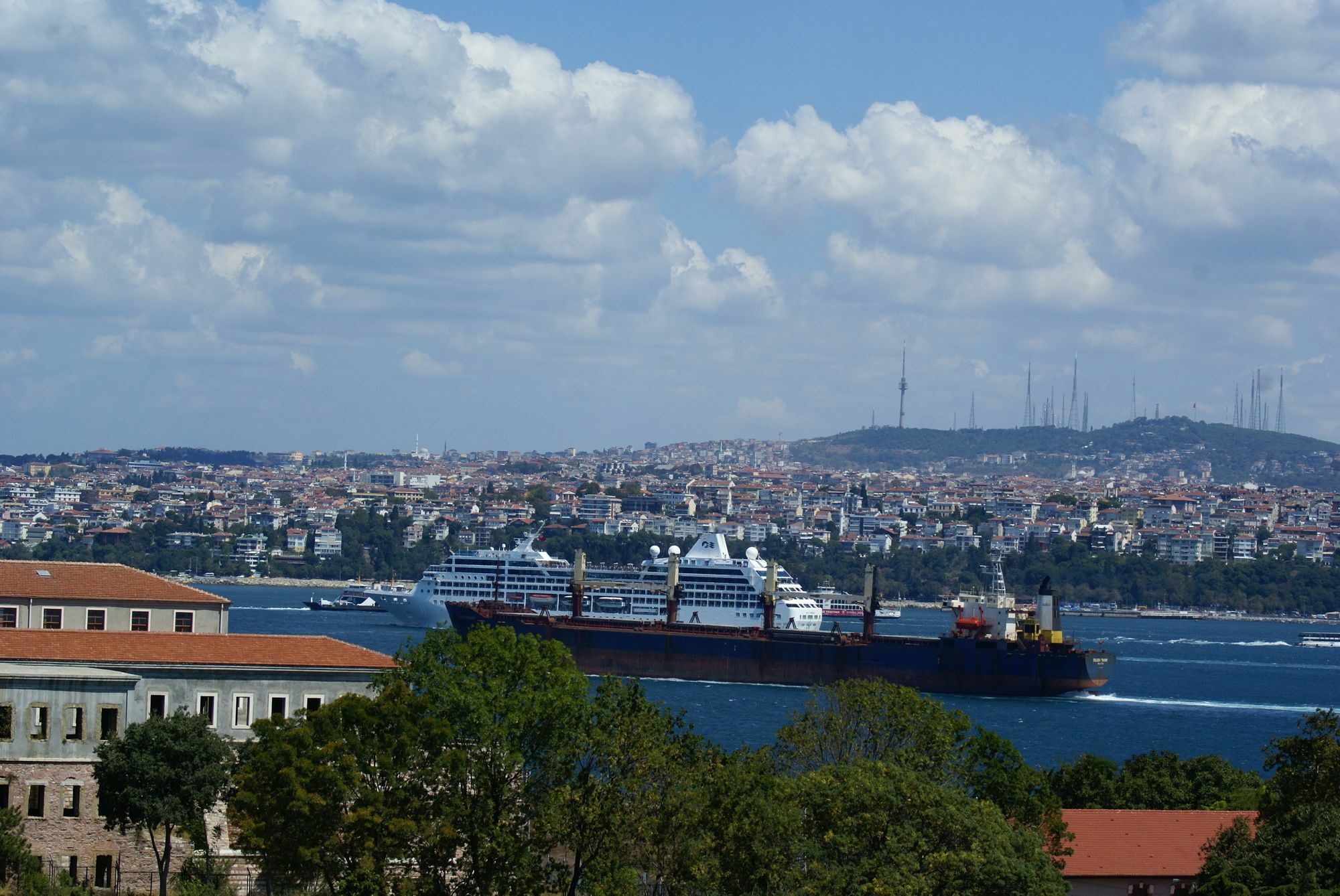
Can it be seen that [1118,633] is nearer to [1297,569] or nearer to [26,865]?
[1297,569]

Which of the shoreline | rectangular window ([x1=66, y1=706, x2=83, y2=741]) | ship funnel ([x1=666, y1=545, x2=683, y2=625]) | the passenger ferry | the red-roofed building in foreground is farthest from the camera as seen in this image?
the shoreline

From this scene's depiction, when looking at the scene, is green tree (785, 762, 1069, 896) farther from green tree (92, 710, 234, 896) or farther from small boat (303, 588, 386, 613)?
small boat (303, 588, 386, 613)

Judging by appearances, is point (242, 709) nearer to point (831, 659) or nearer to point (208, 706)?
point (208, 706)

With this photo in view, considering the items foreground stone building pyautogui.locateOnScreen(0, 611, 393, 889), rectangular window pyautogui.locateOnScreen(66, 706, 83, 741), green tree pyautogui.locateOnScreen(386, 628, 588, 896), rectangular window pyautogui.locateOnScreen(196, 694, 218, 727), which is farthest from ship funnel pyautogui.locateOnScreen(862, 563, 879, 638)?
green tree pyautogui.locateOnScreen(386, 628, 588, 896)

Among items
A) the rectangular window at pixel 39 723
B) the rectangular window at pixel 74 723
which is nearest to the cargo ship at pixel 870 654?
the rectangular window at pixel 74 723

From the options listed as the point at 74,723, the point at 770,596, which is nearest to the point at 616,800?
the point at 74,723
